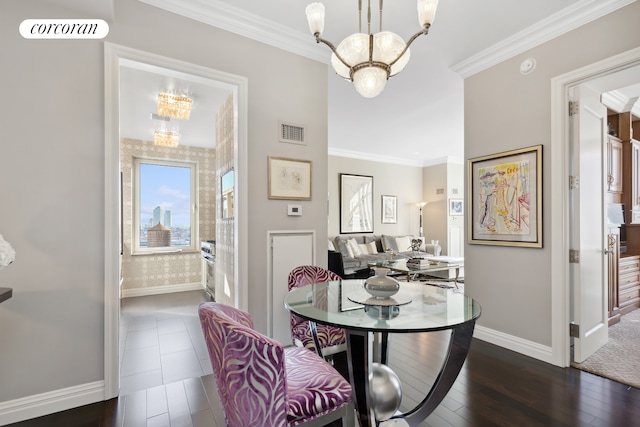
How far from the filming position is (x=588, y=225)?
8.63 feet

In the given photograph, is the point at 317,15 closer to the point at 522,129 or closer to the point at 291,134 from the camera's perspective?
the point at 291,134

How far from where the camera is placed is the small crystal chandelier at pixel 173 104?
134 inches

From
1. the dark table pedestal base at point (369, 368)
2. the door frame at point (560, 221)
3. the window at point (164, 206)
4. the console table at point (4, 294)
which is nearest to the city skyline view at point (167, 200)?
the window at point (164, 206)

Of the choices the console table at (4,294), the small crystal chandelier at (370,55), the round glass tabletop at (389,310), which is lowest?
the round glass tabletop at (389,310)

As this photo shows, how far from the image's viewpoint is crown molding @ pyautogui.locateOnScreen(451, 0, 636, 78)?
2.28 m

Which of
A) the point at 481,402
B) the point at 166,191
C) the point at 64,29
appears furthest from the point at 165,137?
the point at 481,402

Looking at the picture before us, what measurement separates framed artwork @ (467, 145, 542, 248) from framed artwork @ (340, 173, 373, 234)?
4.14 metres

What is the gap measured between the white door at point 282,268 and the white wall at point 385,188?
416cm

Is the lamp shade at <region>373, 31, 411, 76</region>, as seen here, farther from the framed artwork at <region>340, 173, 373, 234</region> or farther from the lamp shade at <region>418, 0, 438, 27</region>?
the framed artwork at <region>340, 173, 373, 234</region>

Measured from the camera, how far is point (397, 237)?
7.65 metres

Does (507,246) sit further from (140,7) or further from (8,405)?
(8,405)

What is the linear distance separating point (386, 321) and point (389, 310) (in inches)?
6.8

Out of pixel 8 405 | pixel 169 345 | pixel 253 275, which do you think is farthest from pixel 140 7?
pixel 169 345

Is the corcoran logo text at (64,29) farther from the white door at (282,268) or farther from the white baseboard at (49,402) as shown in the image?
the white baseboard at (49,402)
